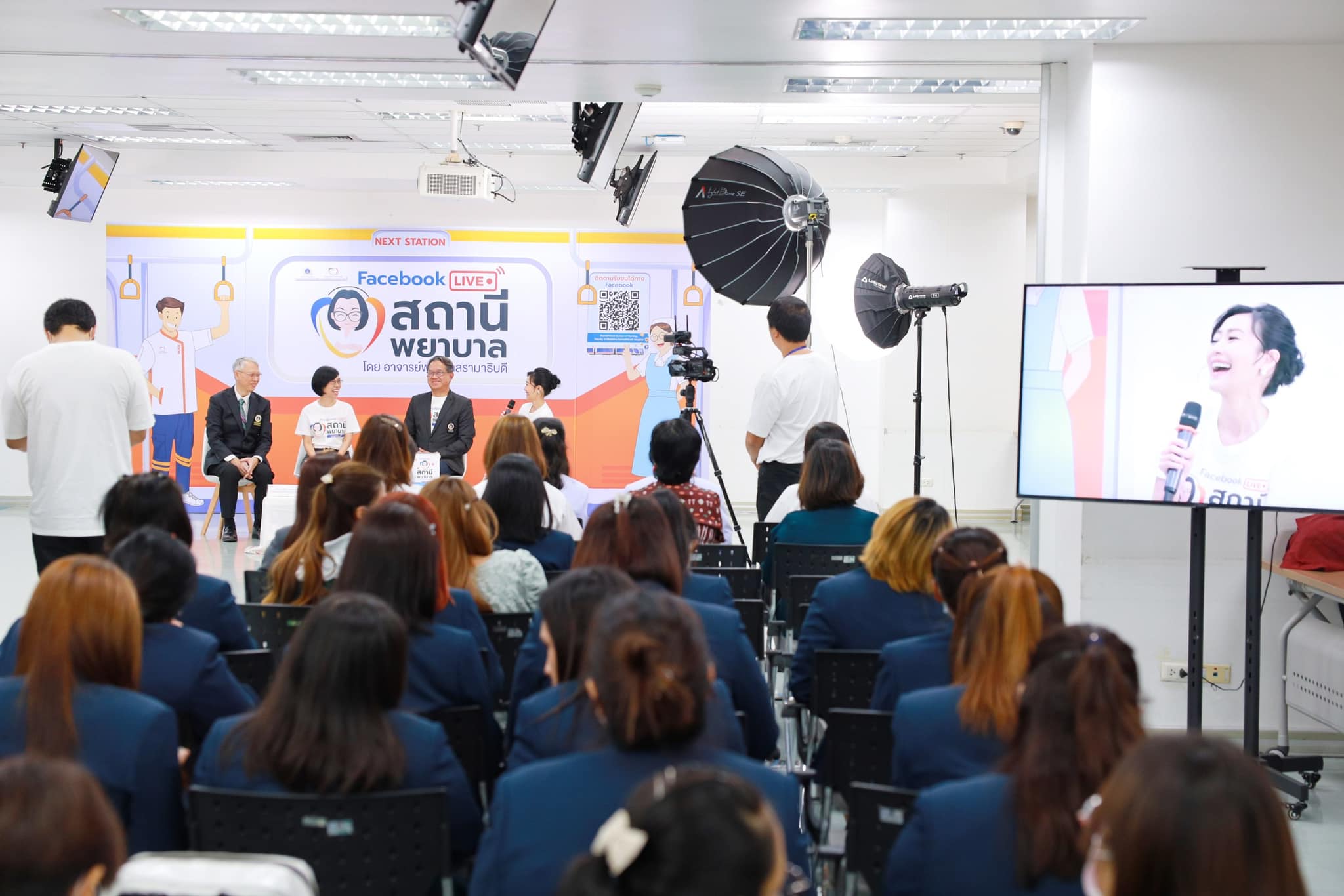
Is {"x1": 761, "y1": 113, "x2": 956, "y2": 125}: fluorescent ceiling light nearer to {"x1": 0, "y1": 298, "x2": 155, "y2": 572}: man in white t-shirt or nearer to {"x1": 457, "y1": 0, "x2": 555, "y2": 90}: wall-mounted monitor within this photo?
{"x1": 457, "y1": 0, "x2": 555, "y2": 90}: wall-mounted monitor

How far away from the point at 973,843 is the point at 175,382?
11.2 m

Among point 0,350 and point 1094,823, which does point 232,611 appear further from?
point 0,350

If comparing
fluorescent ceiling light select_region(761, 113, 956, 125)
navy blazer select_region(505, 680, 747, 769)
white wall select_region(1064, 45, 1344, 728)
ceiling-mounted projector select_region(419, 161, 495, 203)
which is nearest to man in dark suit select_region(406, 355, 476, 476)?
ceiling-mounted projector select_region(419, 161, 495, 203)

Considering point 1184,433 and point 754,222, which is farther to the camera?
point 754,222

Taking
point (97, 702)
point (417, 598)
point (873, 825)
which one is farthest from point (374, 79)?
point (873, 825)

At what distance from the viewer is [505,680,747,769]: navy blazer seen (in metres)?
2.08

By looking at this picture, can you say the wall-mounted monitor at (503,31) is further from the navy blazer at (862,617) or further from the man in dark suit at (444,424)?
the man in dark suit at (444,424)

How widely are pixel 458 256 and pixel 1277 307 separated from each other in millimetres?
8787

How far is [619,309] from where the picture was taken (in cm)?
1148

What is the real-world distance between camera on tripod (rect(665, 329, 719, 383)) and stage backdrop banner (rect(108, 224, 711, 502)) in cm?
489

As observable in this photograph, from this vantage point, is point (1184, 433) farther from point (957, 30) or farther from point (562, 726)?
point (562, 726)

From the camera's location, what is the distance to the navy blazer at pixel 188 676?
243 centimetres

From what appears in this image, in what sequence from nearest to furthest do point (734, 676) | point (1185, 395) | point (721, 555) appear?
1. point (734, 676)
2. point (1185, 395)
3. point (721, 555)

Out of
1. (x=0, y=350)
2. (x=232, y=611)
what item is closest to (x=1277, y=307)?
(x=232, y=611)
